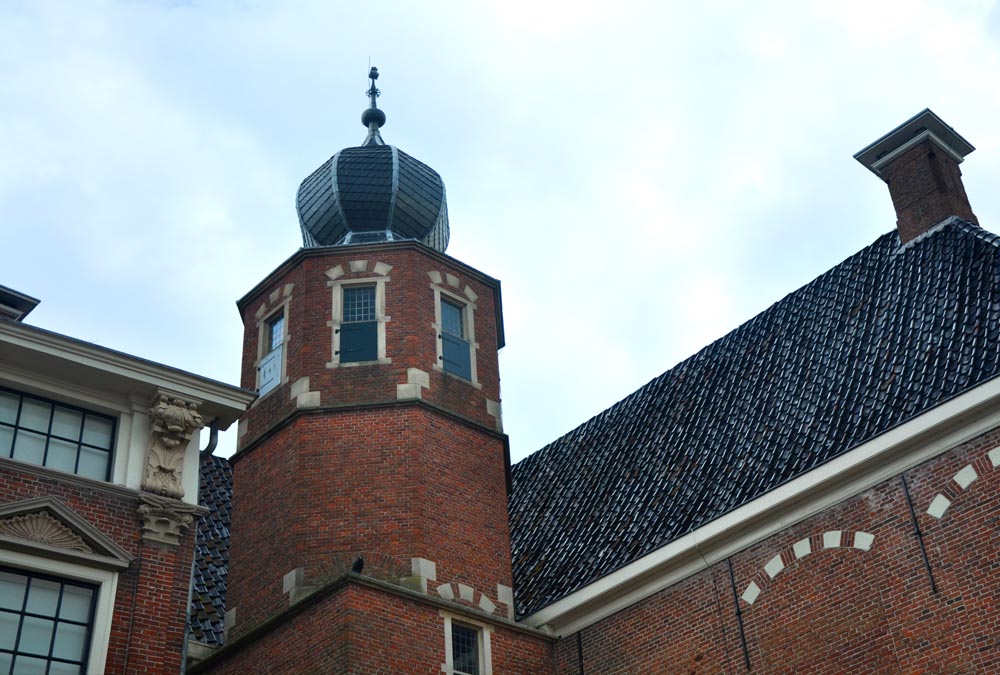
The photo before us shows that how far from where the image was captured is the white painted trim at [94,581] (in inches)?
520

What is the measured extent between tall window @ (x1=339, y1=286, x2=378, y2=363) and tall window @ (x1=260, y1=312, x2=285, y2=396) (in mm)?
1175

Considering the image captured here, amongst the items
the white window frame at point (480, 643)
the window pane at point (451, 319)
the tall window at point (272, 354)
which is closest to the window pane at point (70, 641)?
the white window frame at point (480, 643)

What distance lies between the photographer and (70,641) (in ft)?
43.5

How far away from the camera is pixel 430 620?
1727 cm

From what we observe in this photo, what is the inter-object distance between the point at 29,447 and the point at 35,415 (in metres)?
0.45

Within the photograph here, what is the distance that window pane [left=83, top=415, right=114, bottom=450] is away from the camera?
47.9 ft

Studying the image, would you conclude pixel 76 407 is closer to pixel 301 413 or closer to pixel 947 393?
pixel 301 413

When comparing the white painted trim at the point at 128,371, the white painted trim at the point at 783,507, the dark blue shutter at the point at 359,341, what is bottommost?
the white painted trim at the point at 783,507

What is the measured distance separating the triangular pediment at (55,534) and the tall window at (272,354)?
656cm

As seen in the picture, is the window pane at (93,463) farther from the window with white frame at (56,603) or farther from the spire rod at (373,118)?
the spire rod at (373,118)

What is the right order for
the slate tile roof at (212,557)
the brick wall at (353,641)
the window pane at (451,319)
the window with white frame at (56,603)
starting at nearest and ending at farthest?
the window with white frame at (56,603)
the brick wall at (353,641)
the slate tile roof at (212,557)
the window pane at (451,319)

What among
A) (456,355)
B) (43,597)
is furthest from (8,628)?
(456,355)

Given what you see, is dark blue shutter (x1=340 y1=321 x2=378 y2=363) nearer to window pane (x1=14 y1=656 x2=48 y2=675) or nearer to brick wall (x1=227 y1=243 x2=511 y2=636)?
brick wall (x1=227 y1=243 x2=511 y2=636)

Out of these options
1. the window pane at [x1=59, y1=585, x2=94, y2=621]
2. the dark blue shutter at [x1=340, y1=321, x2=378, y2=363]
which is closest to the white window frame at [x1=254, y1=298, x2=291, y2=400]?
the dark blue shutter at [x1=340, y1=321, x2=378, y2=363]
